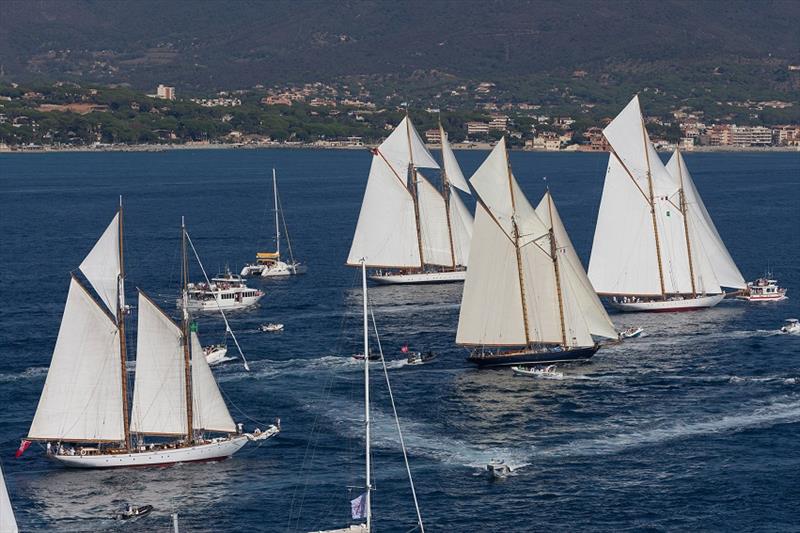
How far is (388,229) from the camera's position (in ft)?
438

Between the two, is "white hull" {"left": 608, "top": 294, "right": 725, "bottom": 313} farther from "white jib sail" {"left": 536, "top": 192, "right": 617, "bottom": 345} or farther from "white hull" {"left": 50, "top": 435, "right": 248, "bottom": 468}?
"white hull" {"left": 50, "top": 435, "right": 248, "bottom": 468}

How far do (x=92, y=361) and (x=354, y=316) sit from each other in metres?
40.5

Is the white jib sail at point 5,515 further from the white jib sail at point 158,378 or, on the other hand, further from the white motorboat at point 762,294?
the white motorboat at point 762,294

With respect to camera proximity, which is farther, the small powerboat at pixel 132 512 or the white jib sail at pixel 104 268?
the white jib sail at pixel 104 268

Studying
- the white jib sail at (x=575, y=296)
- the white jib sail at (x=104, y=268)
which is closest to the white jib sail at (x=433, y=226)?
the white jib sail at (x=575, y=296)

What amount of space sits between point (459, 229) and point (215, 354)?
4002 centimetres

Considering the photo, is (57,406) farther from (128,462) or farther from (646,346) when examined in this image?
(646,346)

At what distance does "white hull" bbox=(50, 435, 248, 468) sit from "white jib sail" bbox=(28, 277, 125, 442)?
124 cm

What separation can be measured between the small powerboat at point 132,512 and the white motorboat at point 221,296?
50.2 meters

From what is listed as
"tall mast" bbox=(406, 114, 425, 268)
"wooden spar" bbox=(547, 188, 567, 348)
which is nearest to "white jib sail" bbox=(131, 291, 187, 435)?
"wooden spar" bbox=(547, 188, 567, 348)

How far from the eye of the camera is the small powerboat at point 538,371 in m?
94.6

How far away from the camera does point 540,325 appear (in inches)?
3888

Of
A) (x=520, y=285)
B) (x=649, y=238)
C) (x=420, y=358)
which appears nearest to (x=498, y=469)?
(x=420, y=358)

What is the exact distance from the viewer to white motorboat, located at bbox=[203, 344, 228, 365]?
97438 mm
